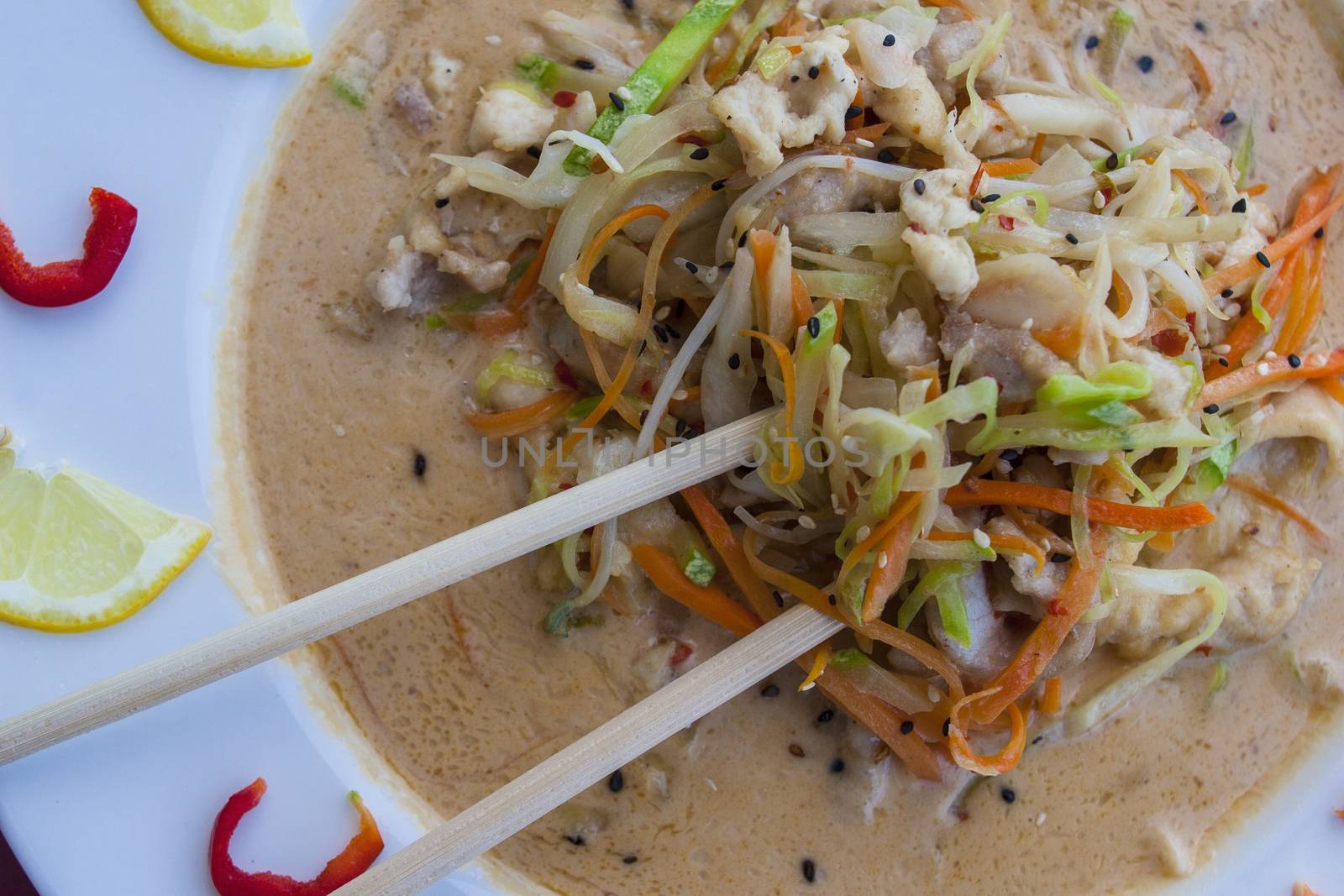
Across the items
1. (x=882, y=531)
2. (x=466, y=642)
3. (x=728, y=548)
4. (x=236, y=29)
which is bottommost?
(x=466, y=642)

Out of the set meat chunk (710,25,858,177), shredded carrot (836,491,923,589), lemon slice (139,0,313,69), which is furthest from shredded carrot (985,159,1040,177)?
lemon slice (139,0,313,69)

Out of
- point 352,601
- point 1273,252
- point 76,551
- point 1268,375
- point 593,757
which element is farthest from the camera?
point 1273,252

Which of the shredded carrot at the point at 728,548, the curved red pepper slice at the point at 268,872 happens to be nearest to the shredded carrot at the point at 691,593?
the shredded carrot at the point at 728,548

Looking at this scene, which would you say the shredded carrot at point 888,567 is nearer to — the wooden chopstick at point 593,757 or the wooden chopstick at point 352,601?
the wooden chopstick at point 593,757

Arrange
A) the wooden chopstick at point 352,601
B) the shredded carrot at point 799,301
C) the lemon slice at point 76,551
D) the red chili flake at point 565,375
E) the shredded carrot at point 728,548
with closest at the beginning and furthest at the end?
the wooden chopstick at point 352,601, the shredded carrot at point 799,301, the lemon slice at point 76,551, the shredded carrot at point 728,548, the red chili flake at point 565,375

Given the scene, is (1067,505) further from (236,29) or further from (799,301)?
(236,29)

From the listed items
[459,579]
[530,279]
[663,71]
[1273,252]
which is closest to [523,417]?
[530,279]
